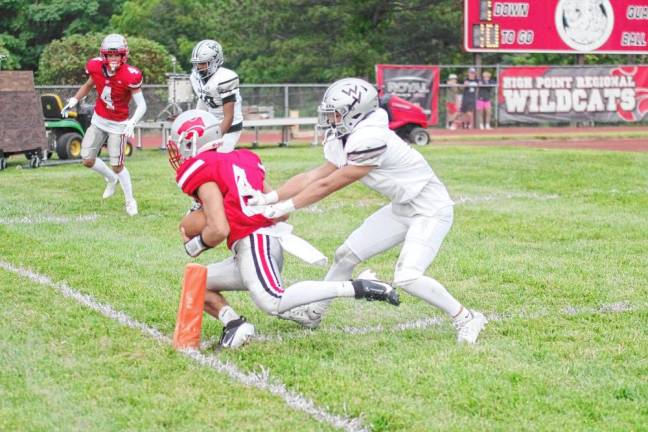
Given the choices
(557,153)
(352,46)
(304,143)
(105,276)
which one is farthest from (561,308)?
(352,46)

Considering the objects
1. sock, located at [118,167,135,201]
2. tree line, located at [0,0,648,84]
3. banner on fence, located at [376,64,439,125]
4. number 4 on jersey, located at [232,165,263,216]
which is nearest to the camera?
number 4 on jersey, located at [232,165,263,216]

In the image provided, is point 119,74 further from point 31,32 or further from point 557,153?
point 31,32

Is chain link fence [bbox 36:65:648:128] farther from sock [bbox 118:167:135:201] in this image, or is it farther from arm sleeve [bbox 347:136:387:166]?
arm sleeve [bbox 347:136:387:166]

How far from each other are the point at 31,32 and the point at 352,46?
13.5m

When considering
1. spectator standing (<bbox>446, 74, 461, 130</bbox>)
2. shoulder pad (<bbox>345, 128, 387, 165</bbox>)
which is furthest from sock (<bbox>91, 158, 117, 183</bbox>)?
spectator standing (<bbox>446, 74, 461, 130</bbox>)

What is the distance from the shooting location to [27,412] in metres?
4.73

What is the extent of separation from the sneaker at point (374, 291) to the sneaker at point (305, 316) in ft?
1.57

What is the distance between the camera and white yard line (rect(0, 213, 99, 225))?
10797 millimetres

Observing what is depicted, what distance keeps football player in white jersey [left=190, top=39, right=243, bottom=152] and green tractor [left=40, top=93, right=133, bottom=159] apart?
23.6 feet

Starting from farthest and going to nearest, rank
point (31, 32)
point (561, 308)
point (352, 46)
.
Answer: point (31, 32) → point (352, 46) → point (561, 308)

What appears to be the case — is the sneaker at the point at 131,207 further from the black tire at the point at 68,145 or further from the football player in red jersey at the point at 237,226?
the black tire at the point at 68,145

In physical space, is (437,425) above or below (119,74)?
below

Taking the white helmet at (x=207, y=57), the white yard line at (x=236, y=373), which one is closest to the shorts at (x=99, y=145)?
the white helmet at (x=207, y=57)

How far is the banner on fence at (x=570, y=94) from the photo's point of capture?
2753 centimetres
